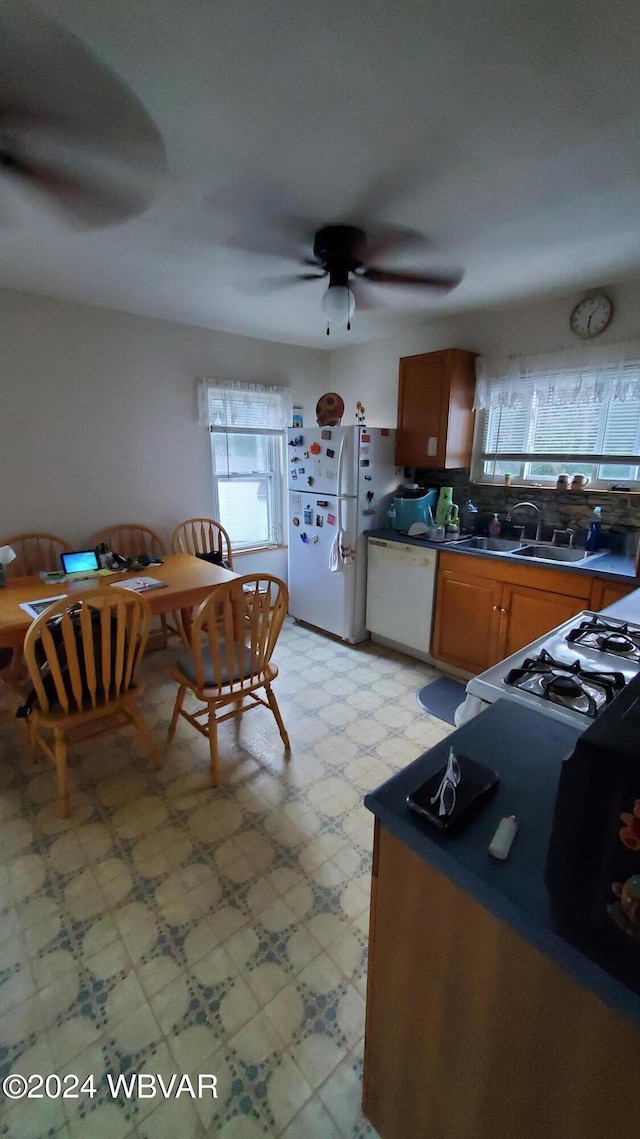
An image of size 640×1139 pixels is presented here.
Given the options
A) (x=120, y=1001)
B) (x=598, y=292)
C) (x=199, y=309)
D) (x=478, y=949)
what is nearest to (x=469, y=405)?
(x=598, y=292)

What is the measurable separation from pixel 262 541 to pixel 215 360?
146 centimetres

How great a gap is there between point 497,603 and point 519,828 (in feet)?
6.57

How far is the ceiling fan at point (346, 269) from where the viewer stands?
1.77 meters

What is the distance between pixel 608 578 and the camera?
2178mm

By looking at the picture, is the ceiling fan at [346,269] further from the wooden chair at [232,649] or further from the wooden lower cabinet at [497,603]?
the wooden lower cabinet at [497,603]

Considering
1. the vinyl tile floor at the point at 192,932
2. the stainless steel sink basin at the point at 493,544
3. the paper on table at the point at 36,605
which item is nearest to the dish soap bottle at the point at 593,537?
the stainless steel sink basin at the point at 493,544

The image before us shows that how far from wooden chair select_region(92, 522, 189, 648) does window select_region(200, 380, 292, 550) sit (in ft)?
1.94

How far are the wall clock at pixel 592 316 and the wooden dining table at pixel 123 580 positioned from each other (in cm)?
240

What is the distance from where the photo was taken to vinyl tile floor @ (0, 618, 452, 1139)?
1.08 metres

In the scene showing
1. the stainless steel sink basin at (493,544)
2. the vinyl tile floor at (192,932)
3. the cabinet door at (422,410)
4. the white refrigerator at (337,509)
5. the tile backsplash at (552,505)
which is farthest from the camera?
the white refrigerator at (337,509)

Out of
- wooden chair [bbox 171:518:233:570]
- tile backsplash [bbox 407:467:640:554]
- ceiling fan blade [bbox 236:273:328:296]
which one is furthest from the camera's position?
wooden chair [bbox 171:518:233:570]

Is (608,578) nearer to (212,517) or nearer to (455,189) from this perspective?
(455,189)

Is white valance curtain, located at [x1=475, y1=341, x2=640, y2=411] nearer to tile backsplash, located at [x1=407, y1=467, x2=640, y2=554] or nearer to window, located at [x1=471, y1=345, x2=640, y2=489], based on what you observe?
window, located at [x1=471, y1=345, x2=640, y2=489]

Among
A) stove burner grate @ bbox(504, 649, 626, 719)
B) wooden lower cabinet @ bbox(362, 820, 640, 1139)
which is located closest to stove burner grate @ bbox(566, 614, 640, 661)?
stove burner grate @ bbox(504, 649, 626, 719)
